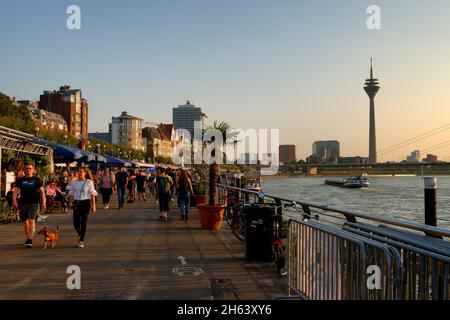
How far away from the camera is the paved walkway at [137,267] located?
6.33m

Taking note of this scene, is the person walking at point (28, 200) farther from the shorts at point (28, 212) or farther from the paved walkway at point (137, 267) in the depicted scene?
the paved walkway at point (137, 267)

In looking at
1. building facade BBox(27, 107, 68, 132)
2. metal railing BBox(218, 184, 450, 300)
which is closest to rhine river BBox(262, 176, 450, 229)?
metal railing BBox(218, 184, 450, 300)

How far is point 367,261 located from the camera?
429 centimetres

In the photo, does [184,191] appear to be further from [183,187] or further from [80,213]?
[80,213]

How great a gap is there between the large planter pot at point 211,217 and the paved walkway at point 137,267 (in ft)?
1.36

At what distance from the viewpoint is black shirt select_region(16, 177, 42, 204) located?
994 centimetres

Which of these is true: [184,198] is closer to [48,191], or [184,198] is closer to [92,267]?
[48,191]

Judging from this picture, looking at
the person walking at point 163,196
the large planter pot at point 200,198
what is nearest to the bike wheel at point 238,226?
the person walking at point 163,196

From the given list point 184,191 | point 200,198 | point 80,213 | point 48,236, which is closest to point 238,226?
point 80,213

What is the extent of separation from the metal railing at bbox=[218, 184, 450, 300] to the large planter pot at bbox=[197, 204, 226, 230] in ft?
23.2

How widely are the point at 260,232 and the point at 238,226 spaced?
10.5 feet

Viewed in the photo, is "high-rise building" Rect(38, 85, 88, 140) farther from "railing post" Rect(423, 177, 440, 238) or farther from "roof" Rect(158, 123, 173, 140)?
"railing post" Rect(423, 177, 440, 238)
